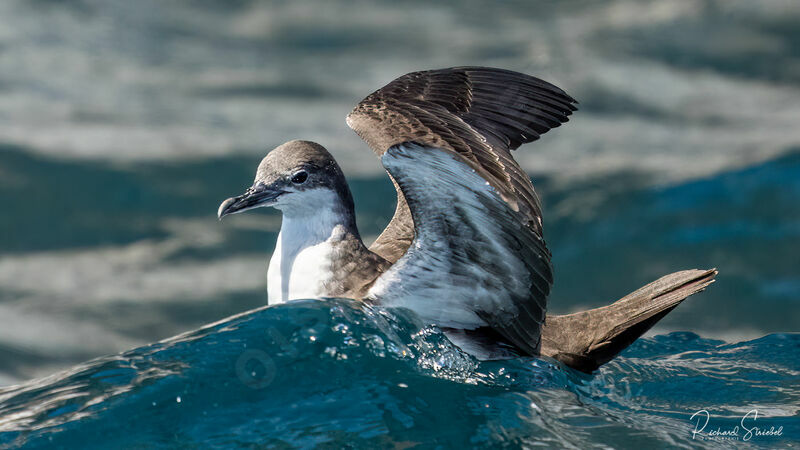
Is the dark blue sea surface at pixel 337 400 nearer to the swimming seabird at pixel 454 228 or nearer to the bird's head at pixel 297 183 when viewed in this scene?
the swimming seabird at pixel 454 228

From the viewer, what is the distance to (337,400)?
14.4 ft

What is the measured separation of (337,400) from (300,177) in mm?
1522

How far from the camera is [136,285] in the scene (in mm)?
8250

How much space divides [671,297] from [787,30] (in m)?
7.51

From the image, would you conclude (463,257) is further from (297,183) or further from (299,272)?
(297,183)

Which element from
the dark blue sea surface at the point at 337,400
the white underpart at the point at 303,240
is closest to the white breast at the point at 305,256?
the white underpart at the point at 303,240

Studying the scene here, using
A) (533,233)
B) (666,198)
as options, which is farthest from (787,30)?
(533,233)

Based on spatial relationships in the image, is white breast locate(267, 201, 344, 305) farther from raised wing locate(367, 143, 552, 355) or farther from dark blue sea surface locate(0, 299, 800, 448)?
raised wing locate(367, 143, 552, 355)

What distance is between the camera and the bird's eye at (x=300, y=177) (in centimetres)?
536

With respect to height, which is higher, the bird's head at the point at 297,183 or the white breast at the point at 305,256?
the bird's head at the point at 297,183
